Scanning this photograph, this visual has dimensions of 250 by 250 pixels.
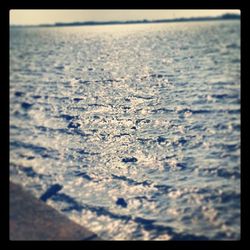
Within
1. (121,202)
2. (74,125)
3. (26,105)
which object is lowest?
(121,202)

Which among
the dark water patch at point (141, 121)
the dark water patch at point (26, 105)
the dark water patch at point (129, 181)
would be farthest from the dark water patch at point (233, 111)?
the dark water patch at point (26, 105)

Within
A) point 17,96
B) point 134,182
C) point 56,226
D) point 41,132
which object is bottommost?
point 56,226

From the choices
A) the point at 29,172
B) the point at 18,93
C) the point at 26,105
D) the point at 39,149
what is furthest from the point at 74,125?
the point at 18,93

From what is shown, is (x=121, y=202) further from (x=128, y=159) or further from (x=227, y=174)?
(x=227, y=174)

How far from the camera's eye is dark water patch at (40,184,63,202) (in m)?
8.70

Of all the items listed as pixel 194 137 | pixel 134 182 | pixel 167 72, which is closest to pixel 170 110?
pixel 194 137

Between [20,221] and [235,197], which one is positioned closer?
[20,221]

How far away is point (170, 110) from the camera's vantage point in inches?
687

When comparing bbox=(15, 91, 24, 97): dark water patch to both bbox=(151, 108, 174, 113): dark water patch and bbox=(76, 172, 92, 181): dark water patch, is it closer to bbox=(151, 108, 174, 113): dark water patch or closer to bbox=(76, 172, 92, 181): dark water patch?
bbox=(151, 108, 174, 113): dark water patch

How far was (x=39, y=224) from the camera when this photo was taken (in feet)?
23.3

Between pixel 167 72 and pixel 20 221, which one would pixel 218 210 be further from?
pixel 167 72

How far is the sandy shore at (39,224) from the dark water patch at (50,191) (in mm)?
424

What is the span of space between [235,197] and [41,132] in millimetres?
9007

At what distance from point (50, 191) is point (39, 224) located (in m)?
2.03
